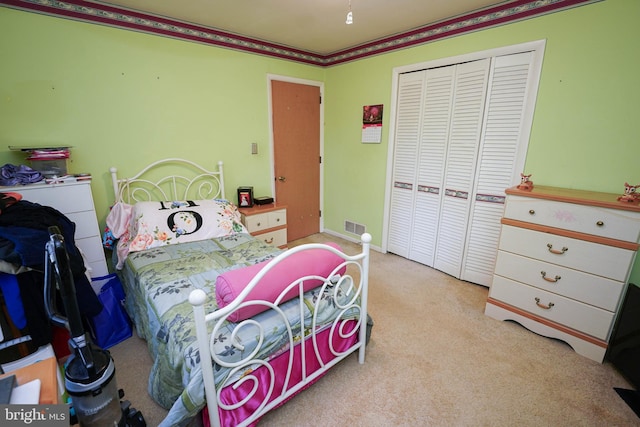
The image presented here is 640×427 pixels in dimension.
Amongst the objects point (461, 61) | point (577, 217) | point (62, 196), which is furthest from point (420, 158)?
point (62, 196)

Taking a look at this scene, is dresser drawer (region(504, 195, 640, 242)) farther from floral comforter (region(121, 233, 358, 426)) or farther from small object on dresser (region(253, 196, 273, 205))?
small object on dresser (region(253, 196, 273, 205))

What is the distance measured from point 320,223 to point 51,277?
140 inches

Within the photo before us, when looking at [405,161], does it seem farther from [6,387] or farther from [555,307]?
[6,387]

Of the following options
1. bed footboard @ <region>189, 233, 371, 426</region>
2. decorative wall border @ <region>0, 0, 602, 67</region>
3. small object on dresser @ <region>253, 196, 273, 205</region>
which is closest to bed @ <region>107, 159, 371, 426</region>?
bed footboard @ <region>189, 233, 371, 426</region>

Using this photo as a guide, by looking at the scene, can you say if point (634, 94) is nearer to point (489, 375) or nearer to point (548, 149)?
point (548, 149)

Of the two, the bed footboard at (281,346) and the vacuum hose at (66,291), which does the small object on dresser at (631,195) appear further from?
the vacuum hose at (66,291)

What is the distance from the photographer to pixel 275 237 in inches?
135

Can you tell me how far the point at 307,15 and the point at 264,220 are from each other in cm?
209

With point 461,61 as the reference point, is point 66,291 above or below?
below

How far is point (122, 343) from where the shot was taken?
210cm

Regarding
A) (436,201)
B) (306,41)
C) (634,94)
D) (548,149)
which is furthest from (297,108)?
(634,94)

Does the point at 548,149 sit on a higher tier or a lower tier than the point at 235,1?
lower

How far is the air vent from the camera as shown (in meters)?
3.90

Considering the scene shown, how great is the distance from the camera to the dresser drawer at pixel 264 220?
10.4ft
